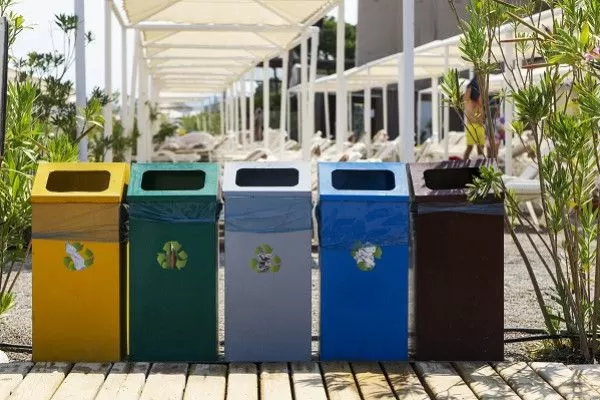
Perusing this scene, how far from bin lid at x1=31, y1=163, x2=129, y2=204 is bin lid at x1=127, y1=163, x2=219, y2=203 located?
0.22ft

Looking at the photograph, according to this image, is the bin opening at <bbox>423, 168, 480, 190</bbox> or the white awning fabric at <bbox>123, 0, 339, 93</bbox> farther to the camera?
the white awning fabric at <bbox>123, 0, 339, 93</bbox>

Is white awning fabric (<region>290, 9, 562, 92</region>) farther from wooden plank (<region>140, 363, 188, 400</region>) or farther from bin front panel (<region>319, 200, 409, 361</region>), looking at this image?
wooden plank (<region>140, 363, 188, 400</region>)

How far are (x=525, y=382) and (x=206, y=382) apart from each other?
1.31 meters

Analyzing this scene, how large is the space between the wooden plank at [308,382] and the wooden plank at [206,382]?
298mm

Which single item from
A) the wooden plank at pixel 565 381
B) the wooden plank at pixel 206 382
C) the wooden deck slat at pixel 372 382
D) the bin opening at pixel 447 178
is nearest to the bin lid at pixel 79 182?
the wooden plank at pixel 206 382

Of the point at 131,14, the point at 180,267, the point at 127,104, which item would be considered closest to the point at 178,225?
the point at 180,267

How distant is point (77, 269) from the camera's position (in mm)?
4973

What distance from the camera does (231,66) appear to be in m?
23.4

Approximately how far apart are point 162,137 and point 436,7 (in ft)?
56.6

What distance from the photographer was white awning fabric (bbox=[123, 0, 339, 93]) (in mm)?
12438

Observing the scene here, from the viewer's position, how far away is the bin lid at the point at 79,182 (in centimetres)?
498

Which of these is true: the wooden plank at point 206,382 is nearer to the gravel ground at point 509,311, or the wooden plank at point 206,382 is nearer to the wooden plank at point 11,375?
the wooden plank at point 11,375

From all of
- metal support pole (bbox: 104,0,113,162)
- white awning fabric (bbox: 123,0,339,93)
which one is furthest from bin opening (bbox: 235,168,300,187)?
white awning fabric (bbox: 123,0,339,93)

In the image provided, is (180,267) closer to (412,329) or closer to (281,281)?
(281,281)
